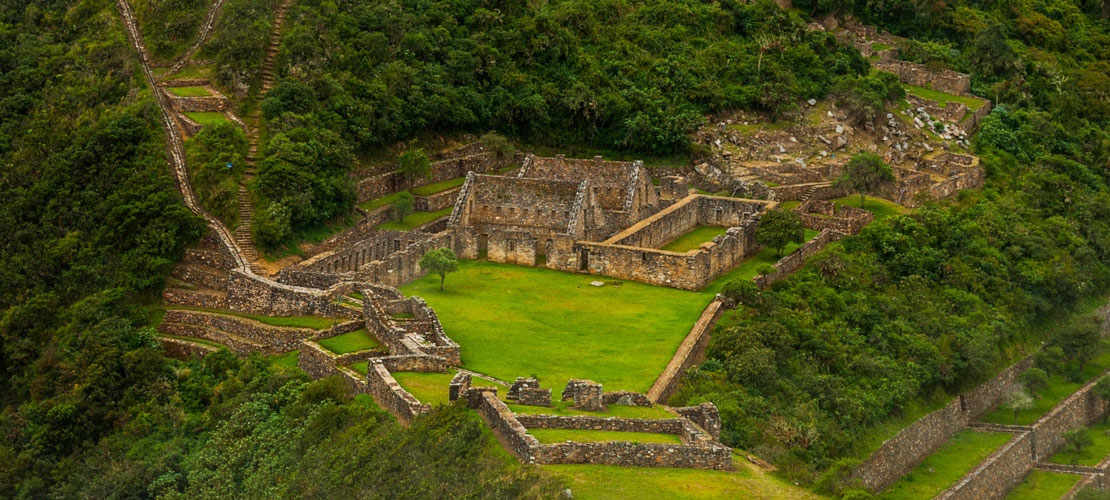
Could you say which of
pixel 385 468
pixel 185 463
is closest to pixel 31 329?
pixel 185 463

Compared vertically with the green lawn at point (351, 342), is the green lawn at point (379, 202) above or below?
above

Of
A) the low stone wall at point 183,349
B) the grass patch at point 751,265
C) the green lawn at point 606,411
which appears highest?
the green lawn at point 606,411

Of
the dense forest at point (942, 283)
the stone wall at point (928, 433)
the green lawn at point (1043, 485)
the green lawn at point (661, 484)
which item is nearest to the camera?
the green lawn at point (661, 484)

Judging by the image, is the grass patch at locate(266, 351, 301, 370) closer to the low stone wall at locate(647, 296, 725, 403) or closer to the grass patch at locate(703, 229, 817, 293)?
the low stone wall at locate(647, 296, 725, 403)

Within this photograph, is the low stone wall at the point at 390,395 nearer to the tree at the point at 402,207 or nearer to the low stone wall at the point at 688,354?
the low stone wall at the point at 688,354

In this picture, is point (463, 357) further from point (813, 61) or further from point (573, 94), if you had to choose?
point (813, 61)

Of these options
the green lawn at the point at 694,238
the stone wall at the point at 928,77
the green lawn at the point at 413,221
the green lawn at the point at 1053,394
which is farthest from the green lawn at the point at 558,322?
the stone wall at the point at 928,77
